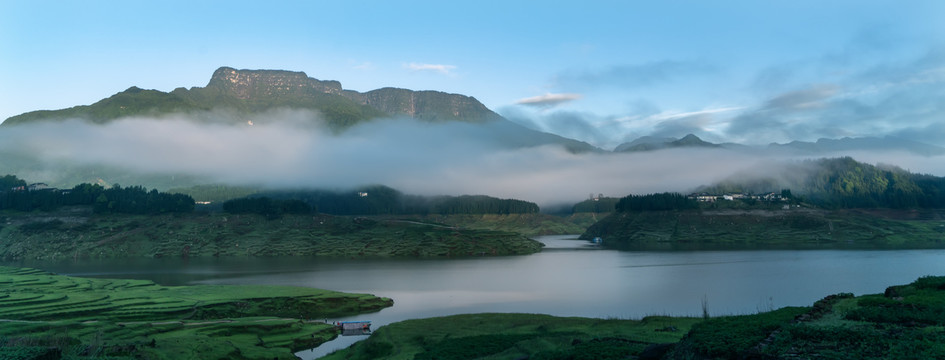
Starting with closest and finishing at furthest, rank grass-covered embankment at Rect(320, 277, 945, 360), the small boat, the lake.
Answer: grass-covered embankment at Rect(320, 277, 945, 360), the small boat, the lake

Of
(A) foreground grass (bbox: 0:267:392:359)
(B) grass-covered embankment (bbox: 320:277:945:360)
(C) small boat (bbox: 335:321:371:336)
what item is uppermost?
(B) grass-covered embankment (bbox: 320:277:945:360)

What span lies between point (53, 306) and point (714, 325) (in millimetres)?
82467

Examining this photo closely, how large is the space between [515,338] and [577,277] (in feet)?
264

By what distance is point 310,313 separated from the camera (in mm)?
85562

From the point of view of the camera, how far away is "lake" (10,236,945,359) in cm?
8375

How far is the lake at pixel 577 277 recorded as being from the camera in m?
83.8

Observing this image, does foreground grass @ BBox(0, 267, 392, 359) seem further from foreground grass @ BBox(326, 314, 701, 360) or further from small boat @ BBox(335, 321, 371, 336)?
foreground grass @ BBox(326, 314, 701, 360)

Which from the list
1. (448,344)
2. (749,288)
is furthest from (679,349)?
(749,288)

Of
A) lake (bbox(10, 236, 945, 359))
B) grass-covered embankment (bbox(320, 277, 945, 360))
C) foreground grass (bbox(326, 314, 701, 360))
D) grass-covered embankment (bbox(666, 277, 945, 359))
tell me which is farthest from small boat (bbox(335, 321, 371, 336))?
grass-covered embankment (bbox(666, 277, 945, 359))

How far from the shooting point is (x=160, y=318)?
72938 mm

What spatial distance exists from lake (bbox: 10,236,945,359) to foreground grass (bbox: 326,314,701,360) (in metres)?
11.1

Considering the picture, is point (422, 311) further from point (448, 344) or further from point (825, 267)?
point (825, 267)

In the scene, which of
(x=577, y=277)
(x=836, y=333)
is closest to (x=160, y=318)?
(x=836, y=333)

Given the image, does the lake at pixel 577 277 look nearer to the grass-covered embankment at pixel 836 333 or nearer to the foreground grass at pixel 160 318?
the foreground grass at pixel 160 318
